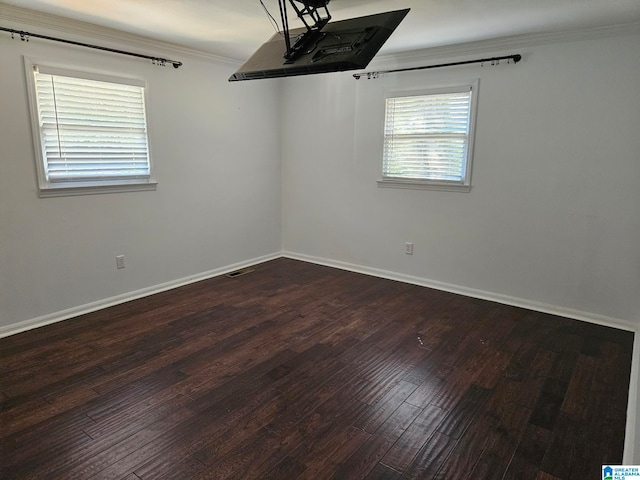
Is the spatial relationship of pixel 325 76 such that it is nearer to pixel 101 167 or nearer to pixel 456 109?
pixel 456 109

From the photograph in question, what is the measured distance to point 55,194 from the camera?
3.40m

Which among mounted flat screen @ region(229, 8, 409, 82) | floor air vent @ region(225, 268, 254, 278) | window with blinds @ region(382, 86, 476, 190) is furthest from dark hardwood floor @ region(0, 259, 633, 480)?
mounted flat screen @ region(229, 8, 409, 82)

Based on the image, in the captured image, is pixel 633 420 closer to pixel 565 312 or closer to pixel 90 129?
pixel 565 312

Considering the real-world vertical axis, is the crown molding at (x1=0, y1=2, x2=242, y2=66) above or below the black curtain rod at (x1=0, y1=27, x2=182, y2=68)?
above

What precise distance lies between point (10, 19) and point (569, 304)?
206 inches

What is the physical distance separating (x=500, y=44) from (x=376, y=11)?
148 cm

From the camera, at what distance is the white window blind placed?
3295 millimetres

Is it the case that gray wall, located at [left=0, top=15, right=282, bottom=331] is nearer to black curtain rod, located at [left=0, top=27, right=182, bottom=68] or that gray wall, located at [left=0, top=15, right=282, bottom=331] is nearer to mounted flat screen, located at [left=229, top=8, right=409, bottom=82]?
black curtain rod, located at [left=0, top=27, right=182, bottom=68]

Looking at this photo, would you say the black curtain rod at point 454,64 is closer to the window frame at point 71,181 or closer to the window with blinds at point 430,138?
the window with blinds at point 430,138

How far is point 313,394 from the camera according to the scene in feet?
8.11

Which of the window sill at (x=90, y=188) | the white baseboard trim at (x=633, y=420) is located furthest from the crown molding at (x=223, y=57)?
the white baseboard trim at (x=633, y=420)

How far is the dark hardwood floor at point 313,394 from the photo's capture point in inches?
76.3

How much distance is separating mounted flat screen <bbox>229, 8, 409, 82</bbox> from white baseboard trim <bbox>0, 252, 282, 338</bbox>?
2570 mm

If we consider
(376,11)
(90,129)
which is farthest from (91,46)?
(376,11)
